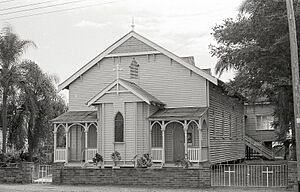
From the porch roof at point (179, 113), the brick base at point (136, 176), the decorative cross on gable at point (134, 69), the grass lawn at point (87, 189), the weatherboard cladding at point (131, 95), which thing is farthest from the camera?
the decorative cross on gable at point (134, 69)

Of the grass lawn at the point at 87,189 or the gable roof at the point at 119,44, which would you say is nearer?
the grass lawn at the point at 87,189

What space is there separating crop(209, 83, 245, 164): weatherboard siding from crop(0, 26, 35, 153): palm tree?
12.5 m

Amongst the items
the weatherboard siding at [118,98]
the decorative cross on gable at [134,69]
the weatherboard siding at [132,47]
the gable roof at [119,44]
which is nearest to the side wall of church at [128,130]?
the weatherboard siding at [118,98]

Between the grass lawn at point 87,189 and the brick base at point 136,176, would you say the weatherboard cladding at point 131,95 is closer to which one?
the brick base at point 136,176

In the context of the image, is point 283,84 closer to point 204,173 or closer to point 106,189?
point 204,173

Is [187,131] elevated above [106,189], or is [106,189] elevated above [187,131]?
[187,131]

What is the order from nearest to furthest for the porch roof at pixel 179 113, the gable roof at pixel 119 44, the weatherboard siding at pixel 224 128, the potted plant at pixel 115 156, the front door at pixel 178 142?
the porch roof at pixel 179 113 → the potted plant at pixel 115 156 → the gable roof at pixel 119 44 → the front door at pixel 178 142 → the weatherboard siding at pixel 224 128


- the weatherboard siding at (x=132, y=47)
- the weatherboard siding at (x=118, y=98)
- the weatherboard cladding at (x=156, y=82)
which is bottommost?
the weatherboard siding at (x=118, y=98)

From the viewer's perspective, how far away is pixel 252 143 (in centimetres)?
4588

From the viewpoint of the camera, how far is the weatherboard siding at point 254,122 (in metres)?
49.1

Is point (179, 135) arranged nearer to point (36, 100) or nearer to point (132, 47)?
point (132, 47)

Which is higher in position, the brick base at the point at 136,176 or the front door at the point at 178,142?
the front door at the point at 178,142

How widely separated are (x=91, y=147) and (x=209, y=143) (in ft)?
24.6

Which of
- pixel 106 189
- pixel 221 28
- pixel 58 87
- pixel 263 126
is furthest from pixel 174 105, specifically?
pixel 263 126
